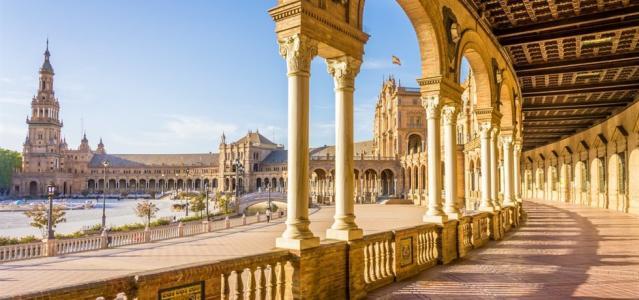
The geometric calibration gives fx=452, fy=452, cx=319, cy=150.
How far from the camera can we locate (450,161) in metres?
11.6

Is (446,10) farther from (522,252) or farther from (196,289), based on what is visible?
(196,289)

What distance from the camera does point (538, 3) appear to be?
462 inches

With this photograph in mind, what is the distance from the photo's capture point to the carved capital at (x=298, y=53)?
21.5 feet

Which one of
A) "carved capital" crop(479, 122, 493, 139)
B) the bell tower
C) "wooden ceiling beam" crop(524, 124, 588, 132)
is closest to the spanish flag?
"wooden ceiling beam" crop(524, 124, 588, 132)

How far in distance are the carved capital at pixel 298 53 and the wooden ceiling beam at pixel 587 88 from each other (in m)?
17.9

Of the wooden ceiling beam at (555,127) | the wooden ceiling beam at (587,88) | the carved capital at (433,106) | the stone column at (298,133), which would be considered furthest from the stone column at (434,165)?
the wooden ceiling beam at (555,127)

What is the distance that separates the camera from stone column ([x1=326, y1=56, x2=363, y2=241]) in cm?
721

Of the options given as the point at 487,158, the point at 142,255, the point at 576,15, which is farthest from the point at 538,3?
the point at 142,255

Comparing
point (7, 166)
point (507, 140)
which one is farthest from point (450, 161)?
→ point (7, 166)

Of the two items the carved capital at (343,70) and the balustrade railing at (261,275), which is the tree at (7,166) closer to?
the carved capital at (343,70)

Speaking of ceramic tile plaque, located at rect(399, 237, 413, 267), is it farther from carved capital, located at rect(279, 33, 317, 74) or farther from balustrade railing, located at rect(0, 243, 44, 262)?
balustrade railing, located at rect(0, 243, 44, 262)

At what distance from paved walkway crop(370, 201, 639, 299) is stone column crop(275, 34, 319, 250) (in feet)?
6.37

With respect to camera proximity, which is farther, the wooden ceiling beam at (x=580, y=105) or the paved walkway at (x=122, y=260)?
the wooden ceiling beam at (x=580, y=105)

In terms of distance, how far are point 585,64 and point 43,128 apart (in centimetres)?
14463
